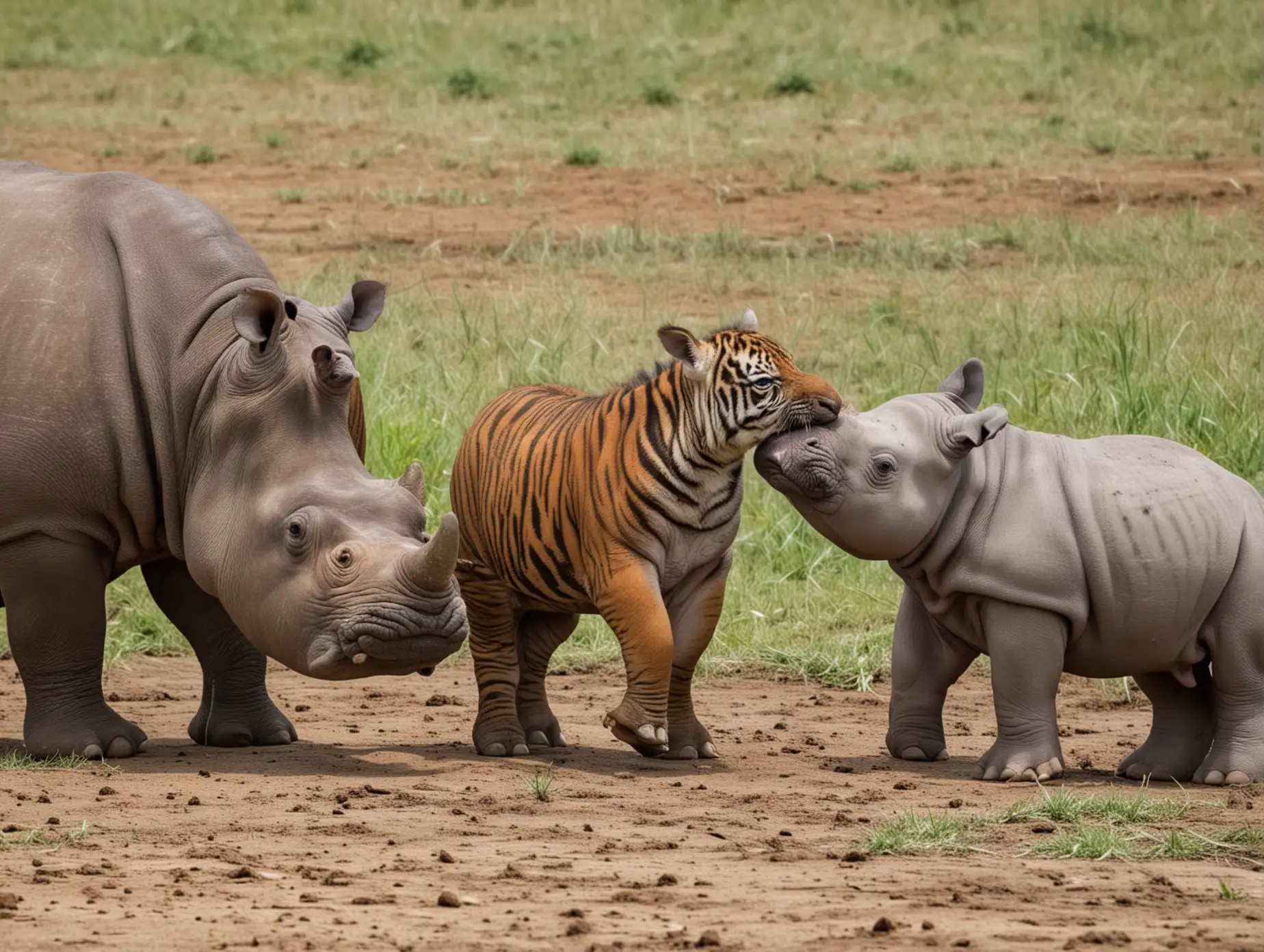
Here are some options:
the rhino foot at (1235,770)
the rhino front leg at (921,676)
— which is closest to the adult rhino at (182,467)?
the rhino front leg at (921,676)

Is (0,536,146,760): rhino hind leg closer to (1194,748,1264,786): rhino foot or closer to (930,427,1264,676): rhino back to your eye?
(930,427,1264,676): rhino back

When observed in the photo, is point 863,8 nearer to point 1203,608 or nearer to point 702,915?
point 1203,608

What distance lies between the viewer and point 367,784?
6.59m

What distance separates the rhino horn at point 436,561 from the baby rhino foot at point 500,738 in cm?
99

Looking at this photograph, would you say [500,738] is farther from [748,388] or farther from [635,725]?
[748,388]

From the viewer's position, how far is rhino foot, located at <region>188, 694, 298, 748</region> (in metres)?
7.48

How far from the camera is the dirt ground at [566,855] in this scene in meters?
4.72

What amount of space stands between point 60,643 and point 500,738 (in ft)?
4.95

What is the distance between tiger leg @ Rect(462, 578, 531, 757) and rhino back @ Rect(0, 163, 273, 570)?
1094 millimetres

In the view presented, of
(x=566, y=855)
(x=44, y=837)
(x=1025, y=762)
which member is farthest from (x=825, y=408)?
(x=44, y=837)

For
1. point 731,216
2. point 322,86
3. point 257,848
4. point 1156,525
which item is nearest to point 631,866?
point 257,848

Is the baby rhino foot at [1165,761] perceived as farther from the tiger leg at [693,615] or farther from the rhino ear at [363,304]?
the rhino ear at [363,304]

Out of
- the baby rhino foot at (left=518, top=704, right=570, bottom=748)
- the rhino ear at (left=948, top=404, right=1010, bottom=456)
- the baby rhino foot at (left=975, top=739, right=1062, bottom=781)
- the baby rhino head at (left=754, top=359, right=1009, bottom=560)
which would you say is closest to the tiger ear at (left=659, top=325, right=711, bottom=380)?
the baby rhino head at (left=754, top=359, right=1009, bottom=560)

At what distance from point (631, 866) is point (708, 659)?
3.87 m
